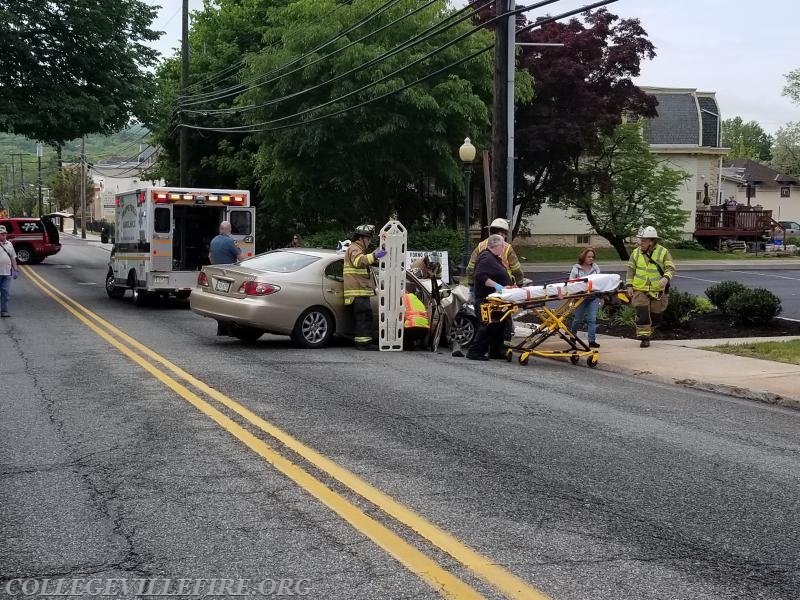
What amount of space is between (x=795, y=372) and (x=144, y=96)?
63.9 feet

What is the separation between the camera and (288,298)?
46.0 feet

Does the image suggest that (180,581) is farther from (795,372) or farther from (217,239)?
(217,239)

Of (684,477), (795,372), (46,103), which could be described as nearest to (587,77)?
(46,103)

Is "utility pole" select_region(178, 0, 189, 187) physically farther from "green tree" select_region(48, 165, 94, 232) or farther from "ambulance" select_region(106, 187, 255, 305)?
"green tree" select_region(48, 165, 94, 232)

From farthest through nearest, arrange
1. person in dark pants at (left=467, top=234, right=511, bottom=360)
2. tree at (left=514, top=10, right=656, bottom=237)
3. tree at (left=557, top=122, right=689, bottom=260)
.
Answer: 1. tree at (left=557, top=122, right=689, bottom=260)
2. tree at (left=514, top=10, right=656, bottom=237)
3. person in dark pants at (left=467, top=234, right=511, bottom=360)

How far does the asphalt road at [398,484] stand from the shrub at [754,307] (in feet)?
20.8

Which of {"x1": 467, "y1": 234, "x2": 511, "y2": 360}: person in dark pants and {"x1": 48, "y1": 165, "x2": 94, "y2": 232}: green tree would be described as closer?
{"x1": 467, "y1": 234, "x2": 511, "y2": 360}: person in dark pants

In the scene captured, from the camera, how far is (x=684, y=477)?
6781mm

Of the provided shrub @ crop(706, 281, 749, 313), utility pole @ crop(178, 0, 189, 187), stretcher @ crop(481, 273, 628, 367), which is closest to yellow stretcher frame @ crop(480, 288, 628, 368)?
stretcher @ crop(481, 273, 628, 367)

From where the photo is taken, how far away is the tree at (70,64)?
23.6 metres

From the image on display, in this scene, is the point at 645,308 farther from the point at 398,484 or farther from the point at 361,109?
the point at 361,109

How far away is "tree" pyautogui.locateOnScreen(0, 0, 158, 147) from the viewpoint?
77.5 ft

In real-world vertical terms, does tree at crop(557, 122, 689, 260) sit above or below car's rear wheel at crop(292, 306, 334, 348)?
above

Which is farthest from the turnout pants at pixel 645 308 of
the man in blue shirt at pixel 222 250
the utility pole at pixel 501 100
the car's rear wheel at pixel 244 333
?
the man in blue shirt at pixel 222 250
